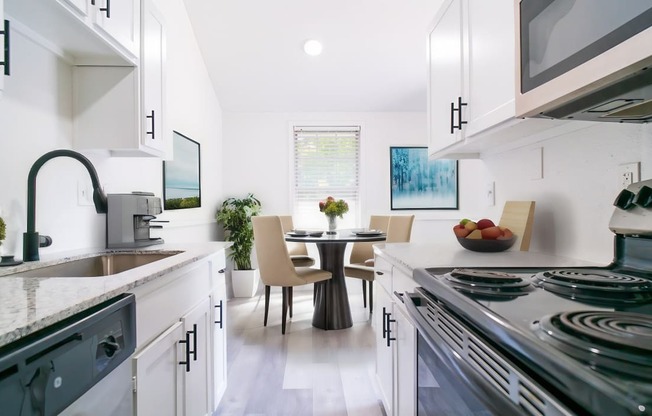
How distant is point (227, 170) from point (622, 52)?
14.8ft

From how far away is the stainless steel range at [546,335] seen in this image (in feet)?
1.42

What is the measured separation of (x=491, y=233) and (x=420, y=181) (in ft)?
10.8

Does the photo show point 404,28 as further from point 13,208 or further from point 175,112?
point 13,208

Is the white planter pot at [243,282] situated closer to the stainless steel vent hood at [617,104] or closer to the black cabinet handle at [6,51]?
the black cabinet handle at [6,51]

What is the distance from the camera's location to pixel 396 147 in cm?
485

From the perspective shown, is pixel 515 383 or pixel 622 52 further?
pixel 622 52

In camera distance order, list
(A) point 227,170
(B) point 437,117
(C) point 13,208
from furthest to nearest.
A: (A) point 227,170, (B) point 437,117, (C) point 13,208

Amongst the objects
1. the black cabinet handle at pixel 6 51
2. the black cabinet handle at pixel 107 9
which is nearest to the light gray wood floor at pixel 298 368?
the black cabinet handle at pixel 6 51

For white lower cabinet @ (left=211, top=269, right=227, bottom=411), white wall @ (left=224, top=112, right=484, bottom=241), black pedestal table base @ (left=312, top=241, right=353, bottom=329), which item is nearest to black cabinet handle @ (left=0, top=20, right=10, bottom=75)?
white lower cabinet @ (left=211, top=269, right=227, bottom=411)

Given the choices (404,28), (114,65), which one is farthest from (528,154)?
(404,28)

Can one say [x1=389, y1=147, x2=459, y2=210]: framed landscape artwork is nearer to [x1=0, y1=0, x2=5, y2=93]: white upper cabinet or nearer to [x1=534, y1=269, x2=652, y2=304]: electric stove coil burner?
[x1=534, y1=269, x2=652, y2=304]: electric stove coil burner

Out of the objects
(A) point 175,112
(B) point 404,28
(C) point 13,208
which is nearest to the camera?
(C) point 13,208

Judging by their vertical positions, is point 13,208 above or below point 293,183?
below

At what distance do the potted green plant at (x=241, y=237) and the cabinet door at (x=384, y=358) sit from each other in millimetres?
2553
